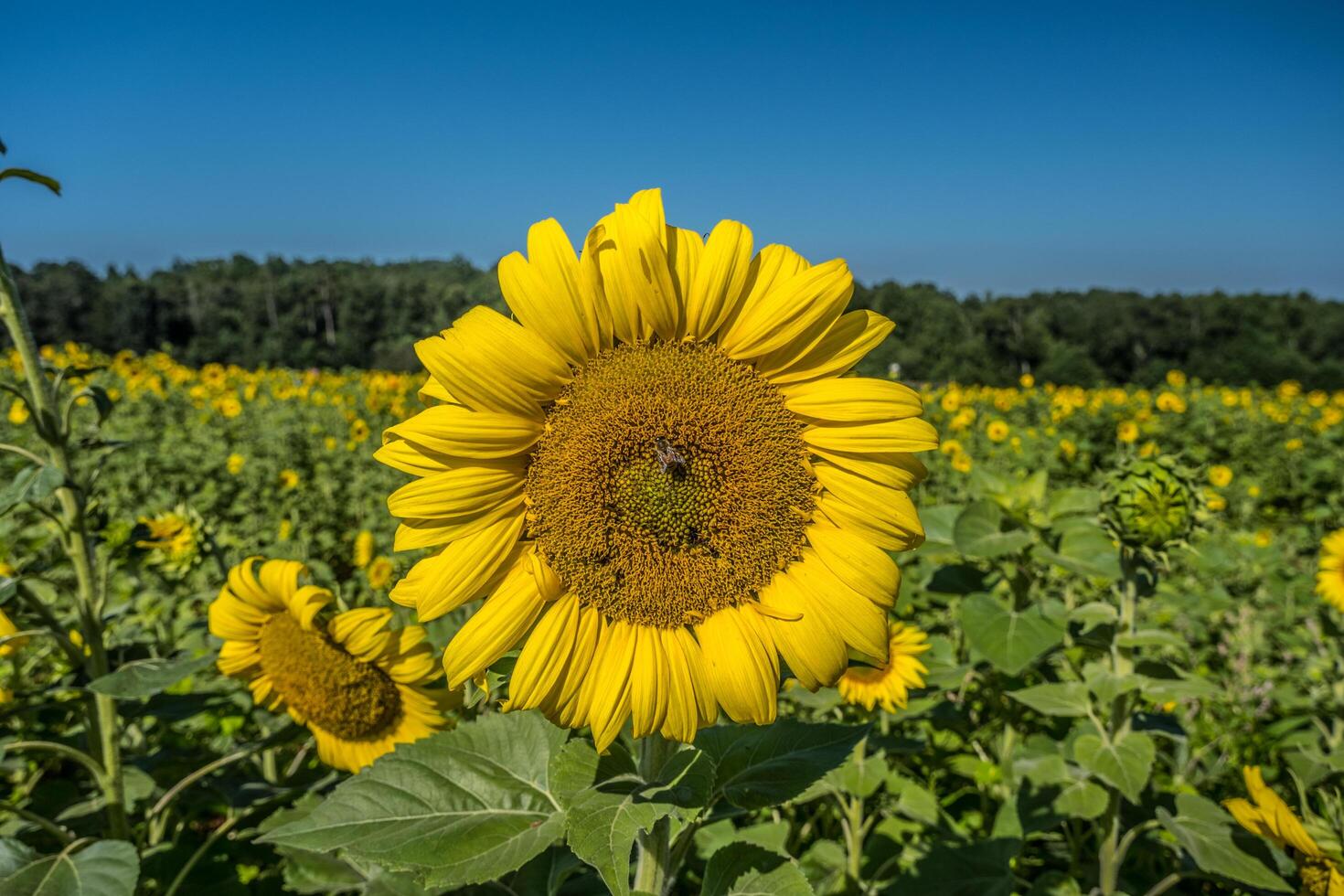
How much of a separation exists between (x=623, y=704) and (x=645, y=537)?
0.24m

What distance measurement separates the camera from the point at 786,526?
1246 millimetres

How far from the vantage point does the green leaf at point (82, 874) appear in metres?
1.66

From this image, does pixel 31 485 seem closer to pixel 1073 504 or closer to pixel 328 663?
pixel 328 663

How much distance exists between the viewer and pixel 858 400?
1197 millimetres

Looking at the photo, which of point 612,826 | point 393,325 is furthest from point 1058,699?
point 393,325

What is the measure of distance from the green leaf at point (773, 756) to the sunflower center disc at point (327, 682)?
923 millimetres

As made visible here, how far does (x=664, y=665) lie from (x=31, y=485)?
150cm

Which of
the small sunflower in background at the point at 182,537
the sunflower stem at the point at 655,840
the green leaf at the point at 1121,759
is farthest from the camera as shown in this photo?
the small sunflower in background at the point at 182,537

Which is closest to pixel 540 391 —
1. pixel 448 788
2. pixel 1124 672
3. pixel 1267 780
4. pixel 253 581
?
pixel 448 788

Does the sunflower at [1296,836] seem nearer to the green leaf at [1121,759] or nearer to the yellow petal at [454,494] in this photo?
the green leaf at [1121,759]

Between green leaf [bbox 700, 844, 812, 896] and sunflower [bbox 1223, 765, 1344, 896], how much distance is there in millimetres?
1292

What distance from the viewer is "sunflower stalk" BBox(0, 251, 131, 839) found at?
1.93 meters

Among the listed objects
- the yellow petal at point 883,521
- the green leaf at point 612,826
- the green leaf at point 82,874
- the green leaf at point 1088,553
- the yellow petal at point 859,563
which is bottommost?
the green leaf at point 82,874

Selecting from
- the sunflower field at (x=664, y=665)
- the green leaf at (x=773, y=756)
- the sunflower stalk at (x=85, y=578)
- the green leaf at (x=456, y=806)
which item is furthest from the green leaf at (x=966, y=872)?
the sunflower stalk at (x=85, y=578)
